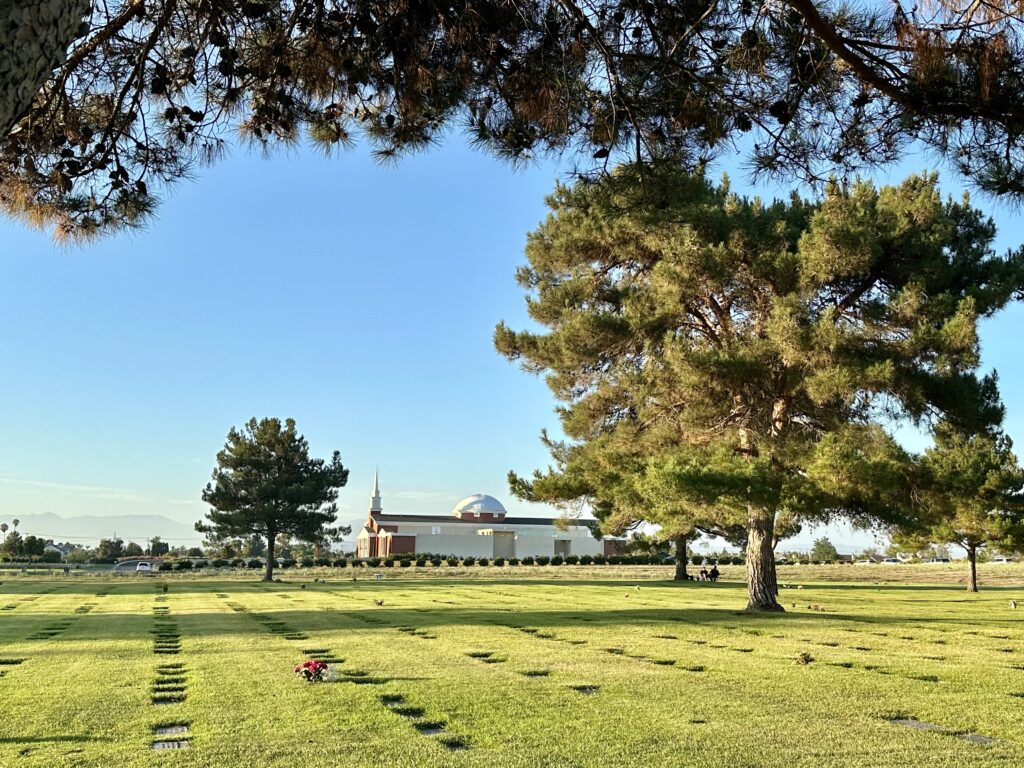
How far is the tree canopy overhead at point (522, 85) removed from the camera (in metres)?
5.23

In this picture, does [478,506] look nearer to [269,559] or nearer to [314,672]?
[269,559]

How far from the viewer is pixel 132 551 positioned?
225 feet

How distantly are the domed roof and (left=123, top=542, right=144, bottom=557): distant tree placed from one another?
1131 inches

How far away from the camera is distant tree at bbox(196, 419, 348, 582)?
38.6 metres

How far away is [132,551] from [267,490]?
37294 mm

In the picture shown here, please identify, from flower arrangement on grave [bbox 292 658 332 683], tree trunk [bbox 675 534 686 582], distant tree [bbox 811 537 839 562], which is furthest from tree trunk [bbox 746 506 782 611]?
Answer: distant tree [bbox 811 537 839 562]

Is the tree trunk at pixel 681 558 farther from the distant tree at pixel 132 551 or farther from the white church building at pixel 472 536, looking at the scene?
the distant tree at pixel 132 551

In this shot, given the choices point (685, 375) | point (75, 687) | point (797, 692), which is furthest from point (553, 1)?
point (685, 375)

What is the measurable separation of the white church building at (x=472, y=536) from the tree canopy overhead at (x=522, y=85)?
62092 millimetres

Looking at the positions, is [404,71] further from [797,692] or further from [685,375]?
[685,375]

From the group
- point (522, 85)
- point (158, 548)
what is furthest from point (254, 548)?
point (522, 85)

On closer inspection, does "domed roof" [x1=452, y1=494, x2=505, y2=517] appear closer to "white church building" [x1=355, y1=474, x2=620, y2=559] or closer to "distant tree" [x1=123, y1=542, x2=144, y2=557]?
"white church building" [x1=355, y1=474, x2=620, y2=559]

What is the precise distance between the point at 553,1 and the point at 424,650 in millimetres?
7161

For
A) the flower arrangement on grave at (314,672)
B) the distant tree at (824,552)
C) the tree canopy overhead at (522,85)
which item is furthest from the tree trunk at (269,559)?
the distant tree at (824,552)
